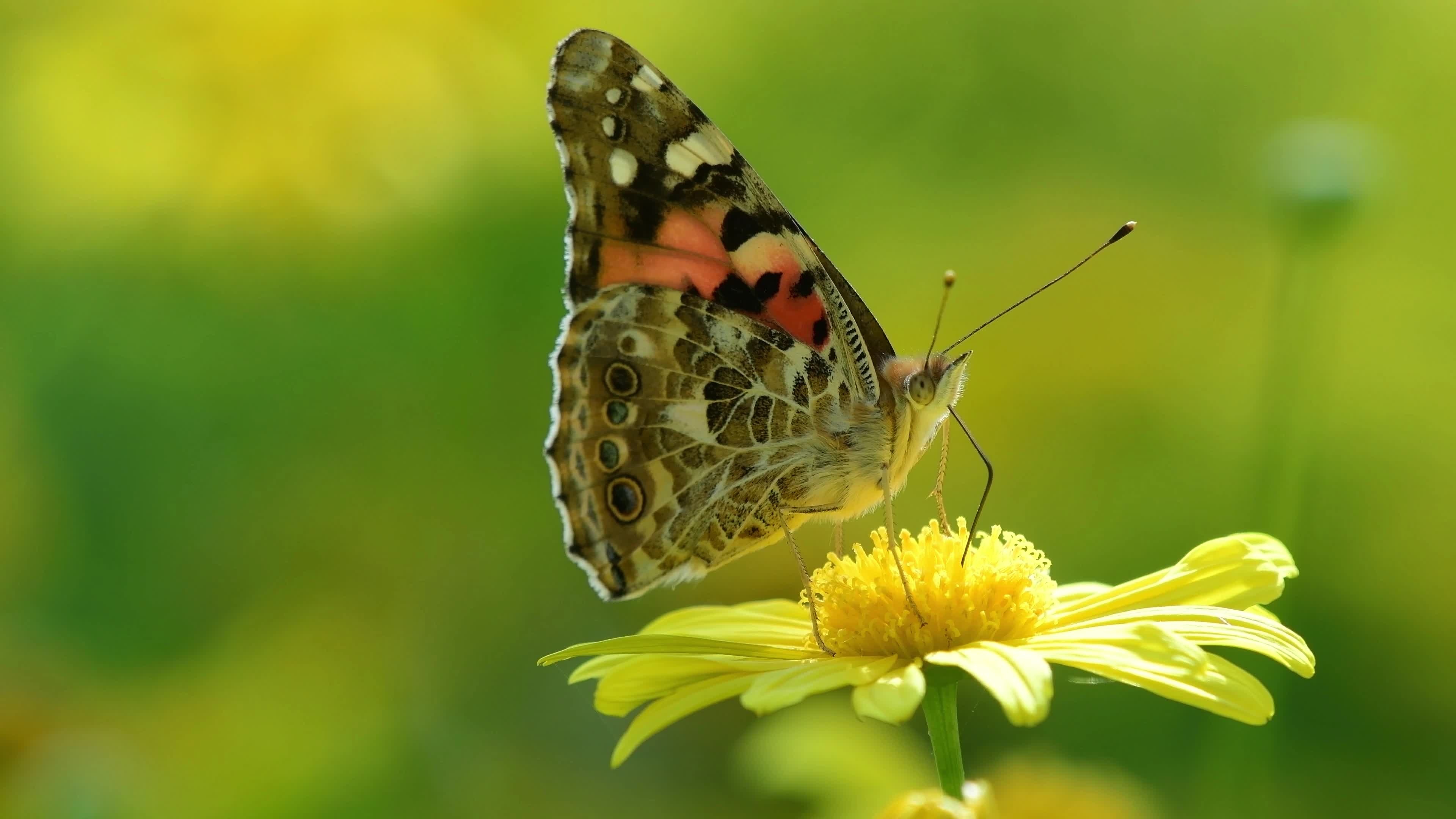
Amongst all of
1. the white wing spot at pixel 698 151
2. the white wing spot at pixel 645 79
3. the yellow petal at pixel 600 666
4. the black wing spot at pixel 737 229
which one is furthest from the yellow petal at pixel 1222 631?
the white wing spot at pixel 645 79

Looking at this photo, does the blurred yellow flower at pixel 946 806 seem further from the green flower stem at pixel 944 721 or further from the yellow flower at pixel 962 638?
the green flower stem at pixel 944 721

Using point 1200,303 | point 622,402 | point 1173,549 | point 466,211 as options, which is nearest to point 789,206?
point 466,211

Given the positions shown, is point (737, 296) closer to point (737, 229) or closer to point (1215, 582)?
point (737, 229)

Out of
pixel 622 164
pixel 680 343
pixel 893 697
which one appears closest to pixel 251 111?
pixel 622 164

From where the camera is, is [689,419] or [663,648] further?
[689,419]

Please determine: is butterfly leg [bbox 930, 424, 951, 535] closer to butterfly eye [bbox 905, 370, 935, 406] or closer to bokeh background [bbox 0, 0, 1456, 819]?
butterfly eye [bbox 905, 370, 935, 406]

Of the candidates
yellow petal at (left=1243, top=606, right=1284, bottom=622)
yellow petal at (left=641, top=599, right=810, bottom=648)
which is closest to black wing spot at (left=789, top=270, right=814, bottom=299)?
yellow petal at (left=641, top=599, right=810, bottom=648)
